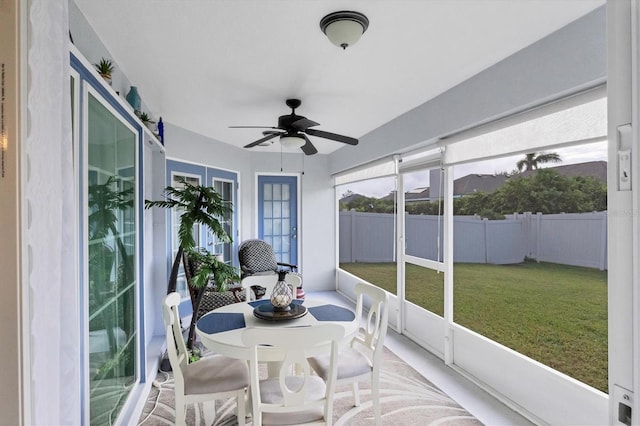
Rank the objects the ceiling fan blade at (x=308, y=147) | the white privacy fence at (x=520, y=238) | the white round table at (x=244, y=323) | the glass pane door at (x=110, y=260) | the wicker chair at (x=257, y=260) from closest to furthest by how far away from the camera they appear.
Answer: the glass pane door at (x=110, y=260), the white round table at (x=244, y=323), the white privacy fence at (x=520, y=238), the ceiling fan blade at (x=308, y=147), the wicker chair at (x=257, y=260)

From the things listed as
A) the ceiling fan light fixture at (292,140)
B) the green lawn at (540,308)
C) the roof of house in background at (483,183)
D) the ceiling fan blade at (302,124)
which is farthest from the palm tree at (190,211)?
the roof of house in background at (483,183)

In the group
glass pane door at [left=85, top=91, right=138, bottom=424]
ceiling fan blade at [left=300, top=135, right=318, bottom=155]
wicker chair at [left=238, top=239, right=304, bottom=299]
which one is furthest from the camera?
wicker chair at [left=238, top=239, right=304, bottom=299]

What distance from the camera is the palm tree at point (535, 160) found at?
10.7 ft

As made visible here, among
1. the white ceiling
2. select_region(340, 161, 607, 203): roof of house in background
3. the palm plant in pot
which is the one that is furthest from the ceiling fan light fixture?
select_region(340, 161, 607, 203): roof of house in background

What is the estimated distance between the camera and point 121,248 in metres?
2.25

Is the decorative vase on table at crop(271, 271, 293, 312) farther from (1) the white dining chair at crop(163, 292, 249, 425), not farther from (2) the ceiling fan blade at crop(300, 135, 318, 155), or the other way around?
(2) the ceiling fan blade at crop(300, 135, 318, 155)

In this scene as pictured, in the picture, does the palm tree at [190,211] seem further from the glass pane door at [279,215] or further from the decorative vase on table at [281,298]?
the glass pane door at [279,215]

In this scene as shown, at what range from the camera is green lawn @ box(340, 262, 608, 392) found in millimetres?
3430

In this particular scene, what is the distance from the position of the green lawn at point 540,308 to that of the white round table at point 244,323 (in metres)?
1.75

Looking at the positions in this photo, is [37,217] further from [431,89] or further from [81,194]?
[431,89]

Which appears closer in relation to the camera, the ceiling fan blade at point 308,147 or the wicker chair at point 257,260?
the ceiling fan blade at point 308,147

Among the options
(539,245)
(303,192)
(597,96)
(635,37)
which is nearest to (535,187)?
(539,245)

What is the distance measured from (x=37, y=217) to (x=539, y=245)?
4562 millimetres

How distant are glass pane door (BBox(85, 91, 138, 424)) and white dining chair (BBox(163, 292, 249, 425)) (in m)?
0.35
